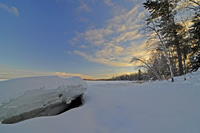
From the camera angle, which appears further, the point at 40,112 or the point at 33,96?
the point at 40,112

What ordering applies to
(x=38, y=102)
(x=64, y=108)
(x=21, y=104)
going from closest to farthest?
(x=21, y=104) < (x=38, y=102) < (x=64, y=108)

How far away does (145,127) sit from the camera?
1.38 m

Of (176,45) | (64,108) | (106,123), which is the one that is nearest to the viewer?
(106,123)

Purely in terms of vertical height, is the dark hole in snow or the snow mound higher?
the snow mound

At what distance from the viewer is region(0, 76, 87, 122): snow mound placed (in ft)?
6.23

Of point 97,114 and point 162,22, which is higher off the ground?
point 162,22

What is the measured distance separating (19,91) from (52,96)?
0.80 meters

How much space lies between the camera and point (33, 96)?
7.05 feet

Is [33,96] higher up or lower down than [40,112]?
higher up

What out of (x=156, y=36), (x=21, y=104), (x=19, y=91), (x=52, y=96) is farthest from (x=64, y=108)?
(x=156, y=36)

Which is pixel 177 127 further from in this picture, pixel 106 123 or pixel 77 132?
pixel 77 132

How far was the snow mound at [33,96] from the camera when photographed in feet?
6.23

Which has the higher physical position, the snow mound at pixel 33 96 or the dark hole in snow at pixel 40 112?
the snow mound at pixel 33 96

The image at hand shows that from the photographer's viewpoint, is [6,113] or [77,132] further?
[6,113]
